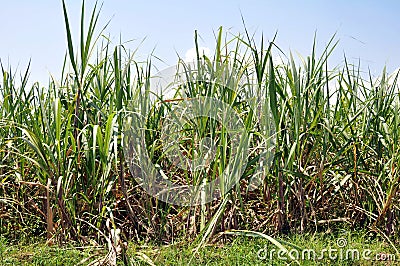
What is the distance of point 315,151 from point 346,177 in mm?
220

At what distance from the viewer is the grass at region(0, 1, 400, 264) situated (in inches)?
101

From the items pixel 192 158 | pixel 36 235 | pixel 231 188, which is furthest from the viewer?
pixel 36 235

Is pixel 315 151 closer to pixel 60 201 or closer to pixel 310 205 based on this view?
pixel 310 205

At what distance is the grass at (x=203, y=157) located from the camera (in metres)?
2.58

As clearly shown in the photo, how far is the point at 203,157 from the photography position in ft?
8.76

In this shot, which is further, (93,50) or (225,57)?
(225,57)

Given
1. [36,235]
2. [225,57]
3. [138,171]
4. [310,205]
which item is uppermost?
[225,57]

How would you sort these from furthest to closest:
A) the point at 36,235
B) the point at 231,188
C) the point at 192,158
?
the point at 36,235 < the point at 192,158 < the point at 231,188

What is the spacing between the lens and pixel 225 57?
9.05 feet

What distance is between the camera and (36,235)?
9.65 ft

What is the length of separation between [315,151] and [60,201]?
1.40 m

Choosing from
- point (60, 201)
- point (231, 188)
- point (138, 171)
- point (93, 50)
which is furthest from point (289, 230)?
point (93, 50)

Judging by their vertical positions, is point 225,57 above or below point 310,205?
above

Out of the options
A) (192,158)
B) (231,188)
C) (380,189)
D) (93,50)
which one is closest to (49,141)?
(93,50)
